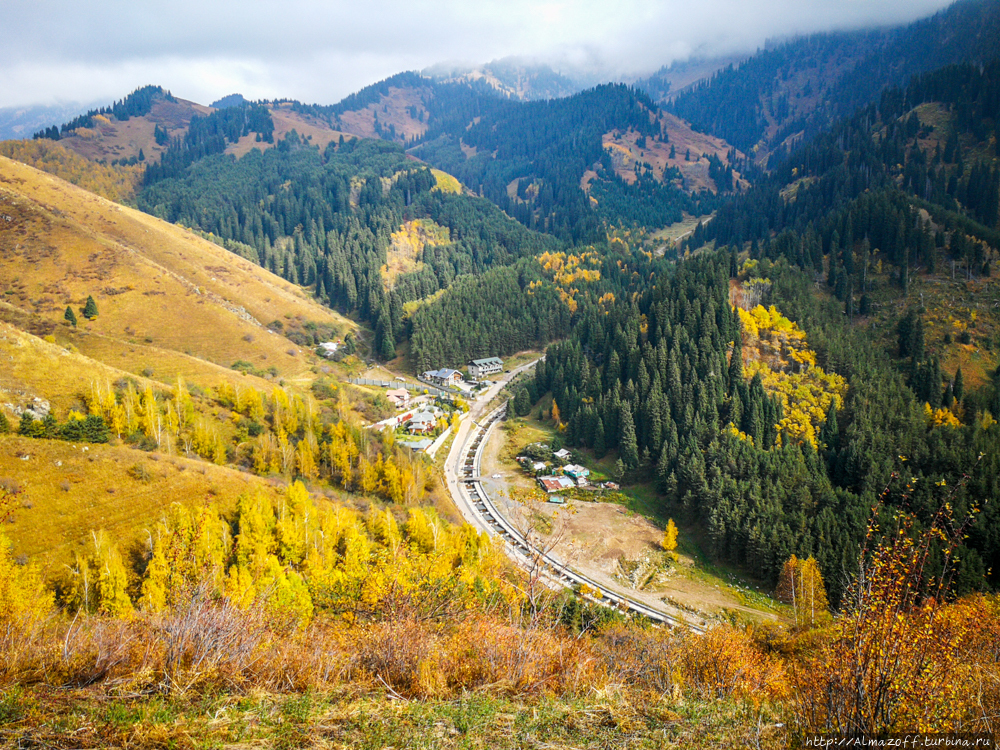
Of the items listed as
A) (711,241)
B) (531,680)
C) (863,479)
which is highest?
(711,241)

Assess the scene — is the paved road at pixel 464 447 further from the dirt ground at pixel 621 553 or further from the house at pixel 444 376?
the house at pixel 444 376

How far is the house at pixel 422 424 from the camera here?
260ft

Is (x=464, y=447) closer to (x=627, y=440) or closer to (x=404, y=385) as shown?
(x=627, y=440)

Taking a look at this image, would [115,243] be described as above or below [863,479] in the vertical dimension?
above

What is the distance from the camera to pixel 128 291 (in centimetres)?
9012

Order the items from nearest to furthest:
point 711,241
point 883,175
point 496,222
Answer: point 883,175 < point 711,241 < point 496,222

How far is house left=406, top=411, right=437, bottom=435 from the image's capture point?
79375mm

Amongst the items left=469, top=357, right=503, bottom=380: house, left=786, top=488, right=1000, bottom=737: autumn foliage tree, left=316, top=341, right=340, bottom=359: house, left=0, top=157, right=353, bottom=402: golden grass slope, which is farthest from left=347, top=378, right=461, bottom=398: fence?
left=786, top=488, right=1000, bottom=737: autumn foliage tree

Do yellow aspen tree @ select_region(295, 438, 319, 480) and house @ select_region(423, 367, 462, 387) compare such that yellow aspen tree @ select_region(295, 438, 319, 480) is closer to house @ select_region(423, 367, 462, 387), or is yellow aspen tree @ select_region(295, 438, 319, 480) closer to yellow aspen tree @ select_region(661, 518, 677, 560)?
yellow aspen tree @ select_region(661, 518, 677, 560)

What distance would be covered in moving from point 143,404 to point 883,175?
529 ft

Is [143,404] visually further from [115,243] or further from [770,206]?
[770,206]

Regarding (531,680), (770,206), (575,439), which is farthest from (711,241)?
(531,680)

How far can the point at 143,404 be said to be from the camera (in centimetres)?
4491

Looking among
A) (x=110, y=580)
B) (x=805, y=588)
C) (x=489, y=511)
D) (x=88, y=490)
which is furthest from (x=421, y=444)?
(x=805, y=588)
